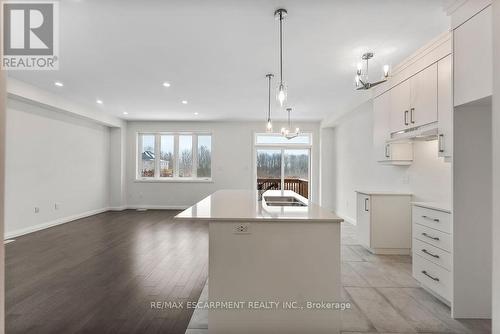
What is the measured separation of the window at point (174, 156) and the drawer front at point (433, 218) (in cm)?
597

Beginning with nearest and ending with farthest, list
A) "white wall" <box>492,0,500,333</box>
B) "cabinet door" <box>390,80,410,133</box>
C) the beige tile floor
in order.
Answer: "white wall" <box>492,0,500,333</box>
the beige tile floor
"cabinet door" <box>390,80,410,133</box>

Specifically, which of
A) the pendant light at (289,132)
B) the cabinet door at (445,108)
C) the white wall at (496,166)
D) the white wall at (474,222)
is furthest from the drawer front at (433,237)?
the pendant light at (289,132)

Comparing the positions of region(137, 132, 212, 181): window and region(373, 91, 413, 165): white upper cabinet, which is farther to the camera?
region(137, 132, 212, 181): window

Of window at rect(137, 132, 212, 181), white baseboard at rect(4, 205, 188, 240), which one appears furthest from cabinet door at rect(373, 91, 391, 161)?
white baseboard at rect(4, 205, 188, 240)

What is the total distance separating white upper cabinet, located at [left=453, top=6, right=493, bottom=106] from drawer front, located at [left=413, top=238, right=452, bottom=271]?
1351mm

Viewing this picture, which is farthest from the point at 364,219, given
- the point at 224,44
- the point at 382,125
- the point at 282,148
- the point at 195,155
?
the point at 195,155

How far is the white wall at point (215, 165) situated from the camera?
7703mm

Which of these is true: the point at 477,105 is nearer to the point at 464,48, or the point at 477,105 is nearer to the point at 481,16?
the point at 464,48

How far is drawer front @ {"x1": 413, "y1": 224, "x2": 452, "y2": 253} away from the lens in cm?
230

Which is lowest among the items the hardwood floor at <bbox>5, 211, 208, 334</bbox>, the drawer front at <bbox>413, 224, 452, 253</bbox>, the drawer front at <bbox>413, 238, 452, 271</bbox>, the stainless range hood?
the hardwood floor at <bbox>5, 211, 208, 334</bbox>

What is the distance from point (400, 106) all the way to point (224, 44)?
235cm

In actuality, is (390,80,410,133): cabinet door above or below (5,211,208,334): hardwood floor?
above

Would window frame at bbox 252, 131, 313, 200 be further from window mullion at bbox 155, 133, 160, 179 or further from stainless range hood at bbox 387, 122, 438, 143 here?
stainless range hood at bbox 387, 122, 438, 143

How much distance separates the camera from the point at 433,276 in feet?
8.16
